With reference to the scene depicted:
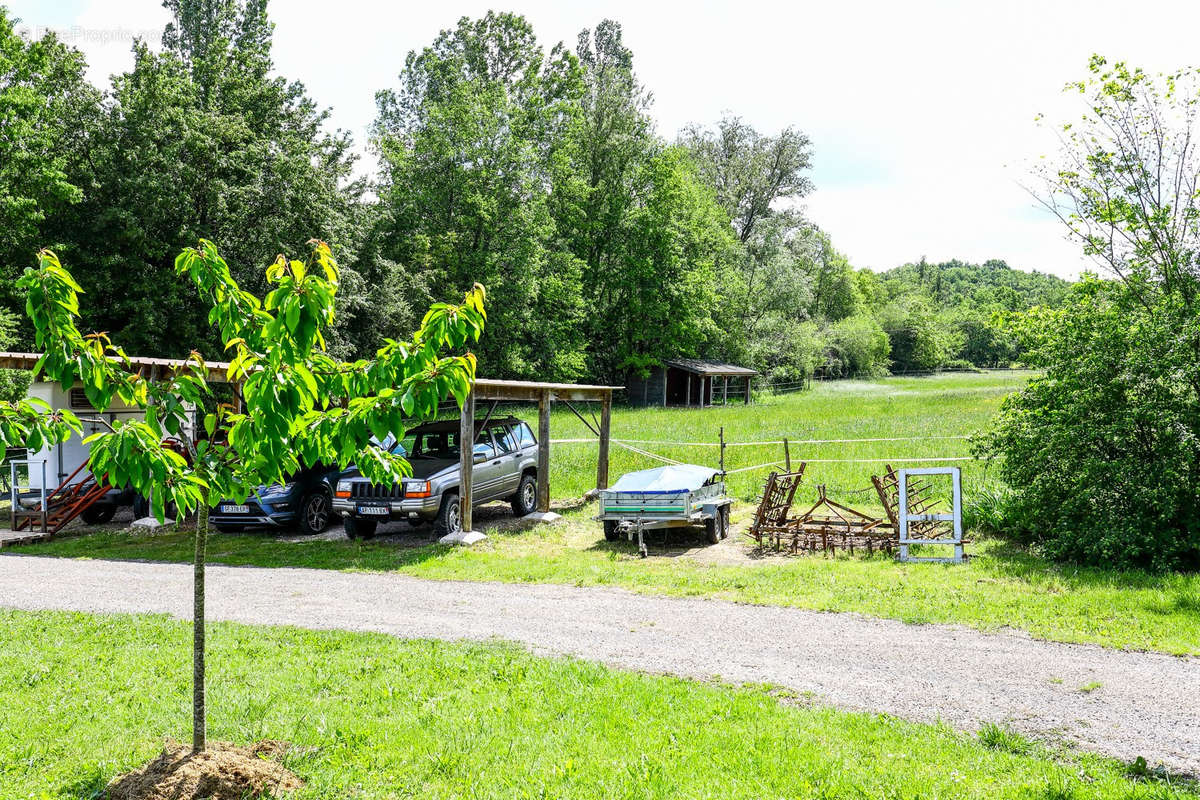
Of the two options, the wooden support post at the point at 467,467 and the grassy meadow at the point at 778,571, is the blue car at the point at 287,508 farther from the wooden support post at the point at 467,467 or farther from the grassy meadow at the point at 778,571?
the wooden support post at the point at 467,467

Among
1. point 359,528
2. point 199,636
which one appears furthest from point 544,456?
point 199,636

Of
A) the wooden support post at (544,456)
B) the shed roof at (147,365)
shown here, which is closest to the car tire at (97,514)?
the shed roof at (147,365)

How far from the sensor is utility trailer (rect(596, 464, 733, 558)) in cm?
1318

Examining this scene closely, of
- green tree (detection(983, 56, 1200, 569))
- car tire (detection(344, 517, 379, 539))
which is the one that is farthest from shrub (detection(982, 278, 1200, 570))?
car tire (detection(344, 517, 379, 539))

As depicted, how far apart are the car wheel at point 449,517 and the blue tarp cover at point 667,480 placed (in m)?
2.89

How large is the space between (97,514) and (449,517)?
7994 millimetres

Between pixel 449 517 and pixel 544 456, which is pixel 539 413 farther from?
pixel 449 517

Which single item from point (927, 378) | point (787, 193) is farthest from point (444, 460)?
point (927, 378)

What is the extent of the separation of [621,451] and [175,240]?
18.3m

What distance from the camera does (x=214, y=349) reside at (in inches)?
1166

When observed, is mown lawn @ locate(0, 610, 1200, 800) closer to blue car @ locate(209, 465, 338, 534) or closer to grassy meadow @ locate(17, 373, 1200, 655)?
grassy meadow @ locate(17, 373, 1200, 655)

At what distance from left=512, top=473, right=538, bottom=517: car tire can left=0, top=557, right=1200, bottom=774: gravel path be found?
5.53 m

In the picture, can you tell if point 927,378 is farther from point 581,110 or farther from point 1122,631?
point 1122,631

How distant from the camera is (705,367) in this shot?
169ft
